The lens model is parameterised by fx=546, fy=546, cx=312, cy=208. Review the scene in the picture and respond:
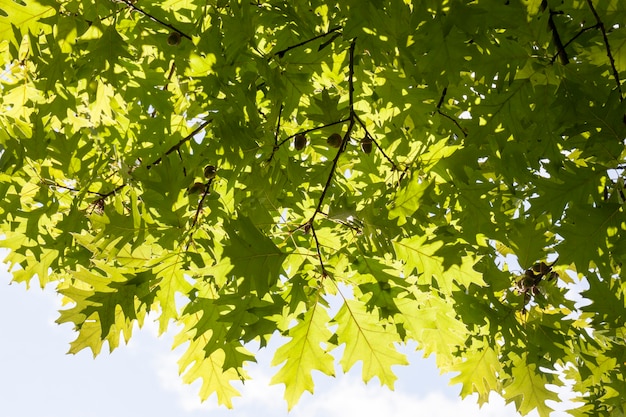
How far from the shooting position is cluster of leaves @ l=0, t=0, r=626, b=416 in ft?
5.44

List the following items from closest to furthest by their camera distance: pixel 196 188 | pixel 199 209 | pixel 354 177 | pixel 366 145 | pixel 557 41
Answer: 1. pixel 557 41
2. pixel 199 209
3. pixel 366 145
4. pixel 196 188
5. pixel 354 177

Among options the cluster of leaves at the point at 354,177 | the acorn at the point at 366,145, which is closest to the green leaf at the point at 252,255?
the cluster of leaves at the point at 354,177

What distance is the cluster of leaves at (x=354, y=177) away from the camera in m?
1.66

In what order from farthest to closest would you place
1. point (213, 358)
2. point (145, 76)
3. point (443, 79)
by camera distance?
point (213, 358)
point (145, 76)
point (443, 79)

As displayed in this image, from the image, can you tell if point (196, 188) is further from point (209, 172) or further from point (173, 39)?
point (173, 39)

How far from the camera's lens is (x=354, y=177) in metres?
2.45

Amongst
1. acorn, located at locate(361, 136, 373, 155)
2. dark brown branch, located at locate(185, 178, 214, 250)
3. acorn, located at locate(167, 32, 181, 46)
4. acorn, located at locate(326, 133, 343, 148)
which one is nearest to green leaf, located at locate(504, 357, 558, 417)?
acorn, located at locate(361, 136, 373, 155)

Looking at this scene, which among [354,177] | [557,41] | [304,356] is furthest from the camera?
[354,177]

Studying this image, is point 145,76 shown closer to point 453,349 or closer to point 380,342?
point 380,342

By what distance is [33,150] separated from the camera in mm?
2131

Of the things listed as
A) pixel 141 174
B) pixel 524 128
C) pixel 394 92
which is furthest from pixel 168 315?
pixel 524 128

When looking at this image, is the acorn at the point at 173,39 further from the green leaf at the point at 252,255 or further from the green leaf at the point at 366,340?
the green leaf at the point at 366,340

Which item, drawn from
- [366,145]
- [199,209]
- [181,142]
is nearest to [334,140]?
[366,145]

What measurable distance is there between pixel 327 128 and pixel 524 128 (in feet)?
2.39
